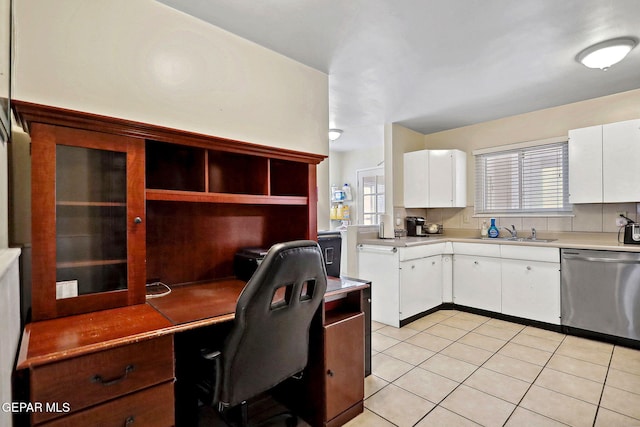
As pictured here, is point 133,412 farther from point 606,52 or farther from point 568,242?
point 568,242

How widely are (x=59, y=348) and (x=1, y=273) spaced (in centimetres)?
42

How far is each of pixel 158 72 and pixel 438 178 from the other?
352 cm

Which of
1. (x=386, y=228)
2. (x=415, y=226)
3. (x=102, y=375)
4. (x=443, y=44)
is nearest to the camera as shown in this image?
(x=102, y=375)

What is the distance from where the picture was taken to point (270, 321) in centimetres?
134

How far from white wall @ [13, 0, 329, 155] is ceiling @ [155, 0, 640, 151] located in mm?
133

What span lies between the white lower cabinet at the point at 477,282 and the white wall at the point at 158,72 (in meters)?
2.57

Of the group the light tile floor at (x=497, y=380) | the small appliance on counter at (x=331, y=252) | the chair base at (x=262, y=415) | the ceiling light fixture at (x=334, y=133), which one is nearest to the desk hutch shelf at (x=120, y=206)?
the small appliance on counter at (x=331, y=252)

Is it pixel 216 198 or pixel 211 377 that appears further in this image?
pixel 216 198

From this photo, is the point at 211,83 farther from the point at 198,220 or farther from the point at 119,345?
the point at 119,345

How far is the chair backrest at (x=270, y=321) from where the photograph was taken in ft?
4.17

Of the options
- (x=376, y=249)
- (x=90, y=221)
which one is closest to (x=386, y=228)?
(x=376, y=249)

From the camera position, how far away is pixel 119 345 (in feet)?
3.67

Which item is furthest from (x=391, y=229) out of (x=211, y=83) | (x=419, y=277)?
(x=211, y=83)

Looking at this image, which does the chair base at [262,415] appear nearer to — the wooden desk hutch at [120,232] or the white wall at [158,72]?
the wooden desk hutch at [120,232]
